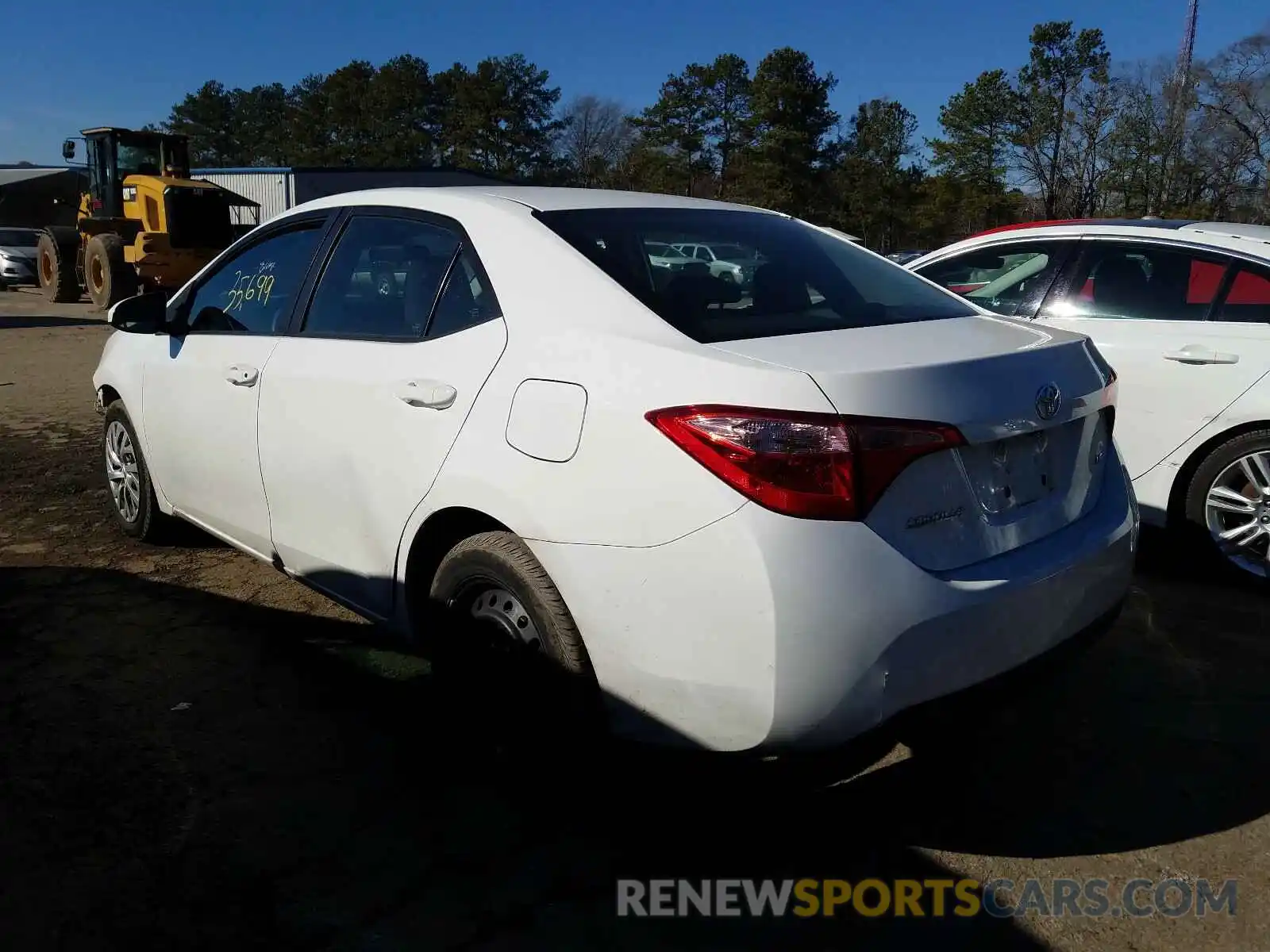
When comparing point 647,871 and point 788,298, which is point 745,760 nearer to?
point 647,871

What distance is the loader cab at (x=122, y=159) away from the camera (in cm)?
1931

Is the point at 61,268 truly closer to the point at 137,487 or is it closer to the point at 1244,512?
the point at 137,487

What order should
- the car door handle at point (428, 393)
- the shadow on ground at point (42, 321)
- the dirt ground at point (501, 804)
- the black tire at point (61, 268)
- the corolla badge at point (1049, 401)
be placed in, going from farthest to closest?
the black tire at point (61, 268), the shadow on ground at point (42, 321), the car door handle at point (428, 393), the corolla badge at point (1049, 401), the dirt ground at point (501, 804)

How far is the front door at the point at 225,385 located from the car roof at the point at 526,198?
371 mm

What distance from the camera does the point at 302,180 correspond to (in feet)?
132

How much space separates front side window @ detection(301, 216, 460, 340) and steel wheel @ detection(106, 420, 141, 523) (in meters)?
1.85

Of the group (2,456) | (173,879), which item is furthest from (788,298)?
(2,456)

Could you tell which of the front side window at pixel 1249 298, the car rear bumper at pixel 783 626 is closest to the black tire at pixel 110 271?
the front side window at pixel 1249 298

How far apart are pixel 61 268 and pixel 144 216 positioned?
4617 mm

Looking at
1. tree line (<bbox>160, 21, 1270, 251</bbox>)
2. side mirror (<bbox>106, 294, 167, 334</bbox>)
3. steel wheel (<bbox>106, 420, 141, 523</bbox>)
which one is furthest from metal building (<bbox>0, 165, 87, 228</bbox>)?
side mirror (<bbox>106, 294, 167, 334</bbox>)

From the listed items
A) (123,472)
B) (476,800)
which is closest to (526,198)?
(476,800)

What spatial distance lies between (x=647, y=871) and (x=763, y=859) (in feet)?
0.99

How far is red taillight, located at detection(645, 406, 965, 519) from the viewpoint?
220 centimetres

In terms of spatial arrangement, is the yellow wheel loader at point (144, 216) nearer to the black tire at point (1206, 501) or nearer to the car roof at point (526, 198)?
the car roof at point (526, 198)
